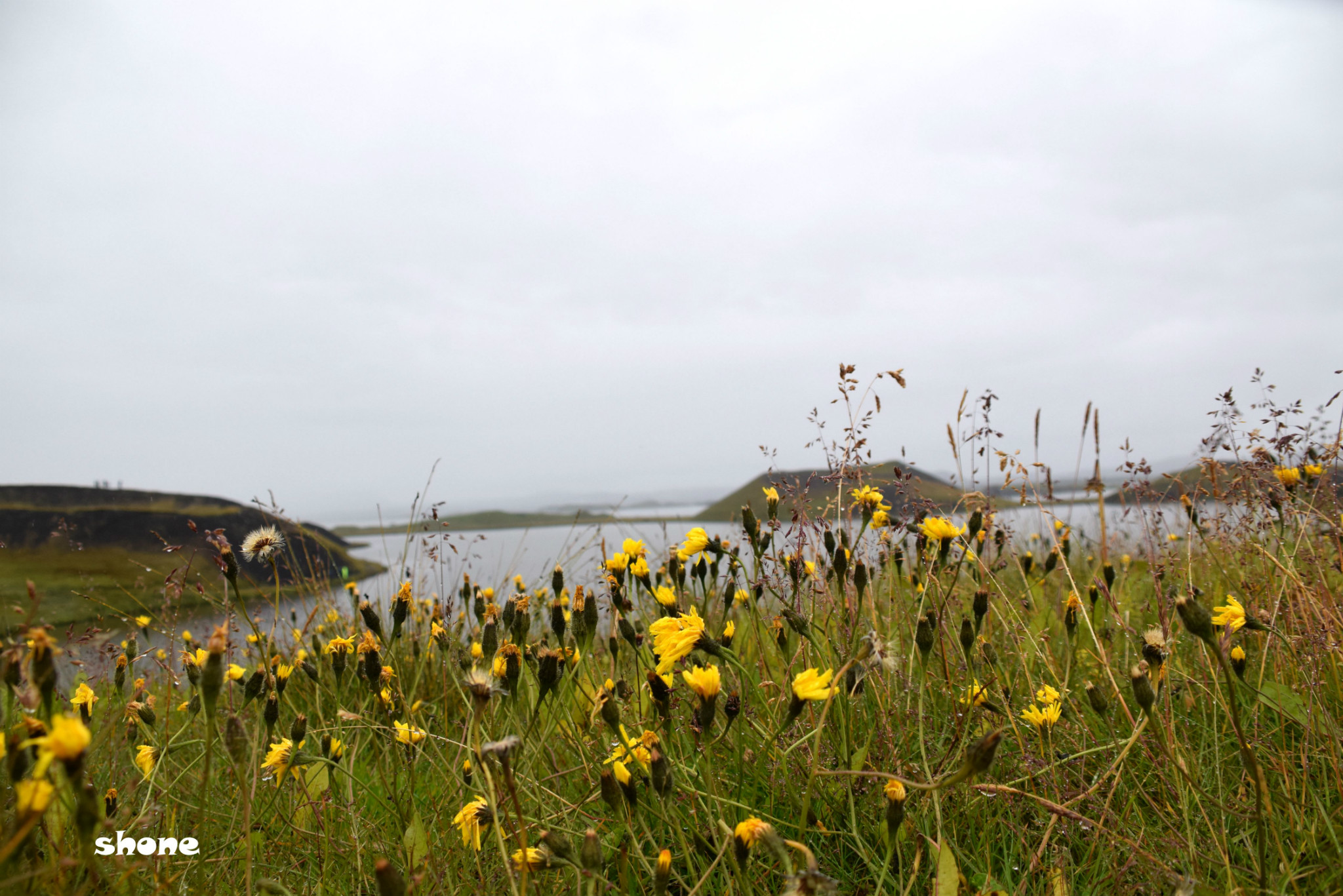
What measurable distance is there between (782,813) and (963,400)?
1.92 m

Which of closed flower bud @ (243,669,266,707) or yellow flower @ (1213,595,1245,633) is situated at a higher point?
yellow flower @ (1213,595,1245,633)

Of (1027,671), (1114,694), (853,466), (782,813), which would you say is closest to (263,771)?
(782,813)

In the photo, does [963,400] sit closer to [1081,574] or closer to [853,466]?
[853,466]

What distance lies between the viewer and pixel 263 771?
2.11 meters

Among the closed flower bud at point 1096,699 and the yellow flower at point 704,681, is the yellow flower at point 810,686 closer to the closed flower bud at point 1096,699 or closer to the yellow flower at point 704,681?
the yellow flower at point 704,681

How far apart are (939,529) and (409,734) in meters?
1.81

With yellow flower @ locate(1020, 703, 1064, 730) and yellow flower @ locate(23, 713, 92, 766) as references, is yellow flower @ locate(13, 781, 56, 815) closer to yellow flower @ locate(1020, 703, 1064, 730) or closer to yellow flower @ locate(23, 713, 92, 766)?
yellow flower @ locate(23, 713, 92, 766)

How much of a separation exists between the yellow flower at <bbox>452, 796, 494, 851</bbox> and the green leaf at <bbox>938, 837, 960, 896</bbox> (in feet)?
3.06

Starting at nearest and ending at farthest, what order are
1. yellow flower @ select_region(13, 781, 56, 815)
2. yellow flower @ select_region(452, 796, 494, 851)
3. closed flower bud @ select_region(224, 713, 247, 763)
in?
yellow flower @ select_region(13, 781, 56, 815) → closed flower bud @ select_region(224, 713, 247, 763) → yellow flower @ select_region(452, 796, 494, 851)

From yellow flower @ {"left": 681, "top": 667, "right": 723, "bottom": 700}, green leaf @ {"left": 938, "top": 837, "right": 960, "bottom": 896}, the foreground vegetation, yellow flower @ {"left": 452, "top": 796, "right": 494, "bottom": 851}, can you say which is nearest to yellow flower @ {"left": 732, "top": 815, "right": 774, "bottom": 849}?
the foreground vegetation

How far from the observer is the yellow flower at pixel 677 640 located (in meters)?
1.54

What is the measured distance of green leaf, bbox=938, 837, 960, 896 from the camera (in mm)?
1296

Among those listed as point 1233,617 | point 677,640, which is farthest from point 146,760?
point 1233,617

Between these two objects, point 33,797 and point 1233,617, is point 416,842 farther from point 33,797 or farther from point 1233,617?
point 1233,617
